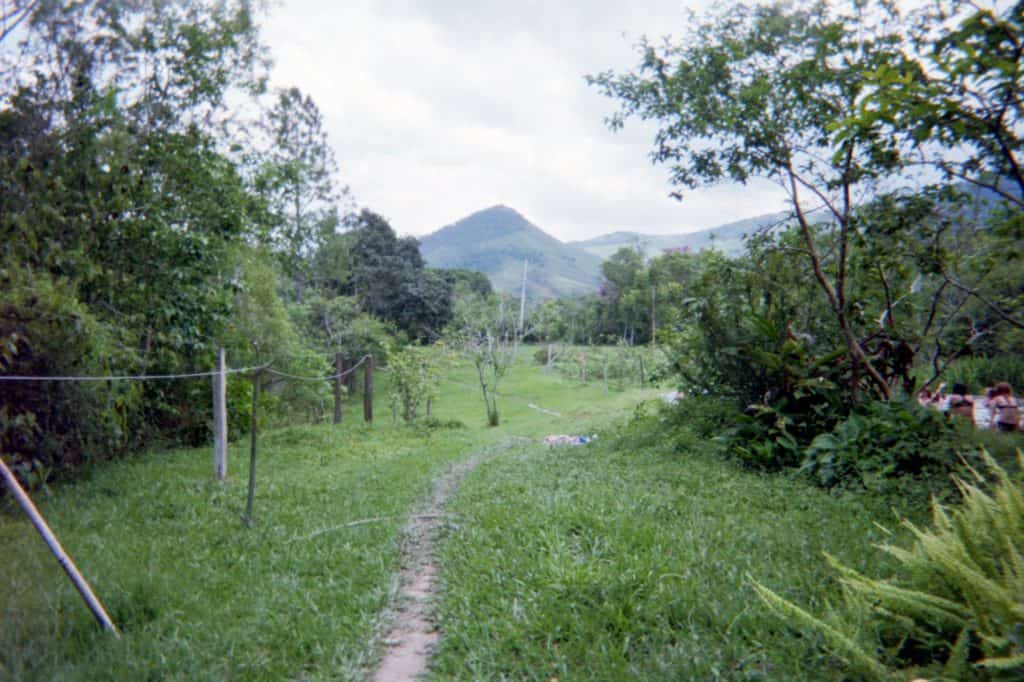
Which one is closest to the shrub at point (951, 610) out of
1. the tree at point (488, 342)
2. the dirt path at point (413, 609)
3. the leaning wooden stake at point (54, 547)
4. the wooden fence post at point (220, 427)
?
the dirt path at point (413, 609)

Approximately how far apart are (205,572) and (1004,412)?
30.4ft

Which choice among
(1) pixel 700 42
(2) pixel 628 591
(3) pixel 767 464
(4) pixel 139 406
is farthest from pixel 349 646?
(1) pixel 700 42

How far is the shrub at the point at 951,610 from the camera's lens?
7.23 ft

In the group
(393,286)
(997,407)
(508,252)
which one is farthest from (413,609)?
(508,252)

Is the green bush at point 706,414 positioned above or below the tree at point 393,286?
below

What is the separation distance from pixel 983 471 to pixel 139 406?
33.0ft

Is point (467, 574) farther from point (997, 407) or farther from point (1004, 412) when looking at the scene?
point (997, 407)

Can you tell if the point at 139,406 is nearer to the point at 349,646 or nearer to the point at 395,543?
the point at 395,543

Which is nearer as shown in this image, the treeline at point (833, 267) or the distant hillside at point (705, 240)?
the treeline at point (833, 267)

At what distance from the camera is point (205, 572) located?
438cm

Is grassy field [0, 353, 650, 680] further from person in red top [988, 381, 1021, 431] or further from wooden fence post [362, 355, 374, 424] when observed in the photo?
person in red top [988, 381, 1021, 431]

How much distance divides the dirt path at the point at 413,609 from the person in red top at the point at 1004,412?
7135 mm

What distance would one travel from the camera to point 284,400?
17406 millimetres

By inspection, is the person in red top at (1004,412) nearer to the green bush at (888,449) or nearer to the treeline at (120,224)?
the green bush at (888,449)
